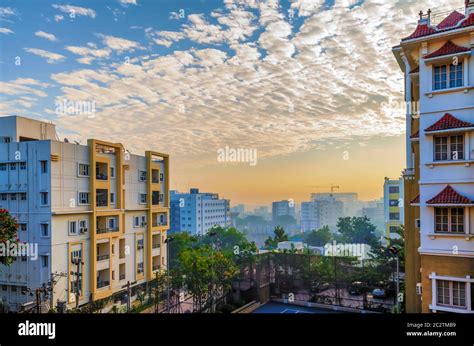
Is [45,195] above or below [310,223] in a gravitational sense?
above

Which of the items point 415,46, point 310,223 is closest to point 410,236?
point 415,46

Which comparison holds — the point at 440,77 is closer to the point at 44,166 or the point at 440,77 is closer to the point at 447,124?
the point at 447,124

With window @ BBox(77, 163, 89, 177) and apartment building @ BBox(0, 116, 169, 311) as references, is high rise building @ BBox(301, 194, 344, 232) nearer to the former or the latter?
apartment building @ BBox(0, 116, 169, 311)

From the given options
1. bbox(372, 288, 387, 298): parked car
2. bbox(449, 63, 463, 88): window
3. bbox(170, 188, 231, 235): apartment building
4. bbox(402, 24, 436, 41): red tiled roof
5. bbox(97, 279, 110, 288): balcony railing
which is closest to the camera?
bbox(449, 63, 463, 88): window

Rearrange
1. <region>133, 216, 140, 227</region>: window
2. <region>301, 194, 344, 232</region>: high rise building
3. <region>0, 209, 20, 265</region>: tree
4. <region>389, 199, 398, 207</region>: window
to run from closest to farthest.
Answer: <region>0, 209, 20, 265</region>: tree
<region>133, 216, 140, 227</region>: window
<region>301, 194, 344, 232</region>: high rise building
<region>389, 199, 398, 207</region>: window

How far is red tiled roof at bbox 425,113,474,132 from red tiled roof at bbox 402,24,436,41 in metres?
0.70

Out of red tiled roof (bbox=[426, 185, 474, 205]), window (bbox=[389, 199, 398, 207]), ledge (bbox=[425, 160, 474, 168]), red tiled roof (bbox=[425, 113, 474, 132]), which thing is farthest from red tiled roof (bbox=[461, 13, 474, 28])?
window (bbox=[389, 199, 398, 207])

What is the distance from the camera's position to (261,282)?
17.3 feet

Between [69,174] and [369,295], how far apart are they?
211 inches

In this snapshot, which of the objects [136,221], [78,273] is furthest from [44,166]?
[136,221]

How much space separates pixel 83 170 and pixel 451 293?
14.2ft

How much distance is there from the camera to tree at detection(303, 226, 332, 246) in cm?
910
